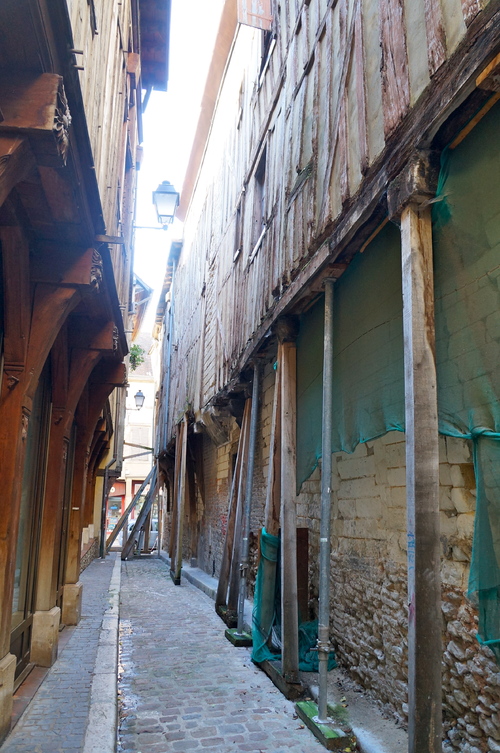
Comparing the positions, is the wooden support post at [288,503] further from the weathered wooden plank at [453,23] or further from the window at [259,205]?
the weathered wooden plank at [453,23]

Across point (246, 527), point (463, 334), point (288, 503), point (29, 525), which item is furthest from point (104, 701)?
point (463, 334)

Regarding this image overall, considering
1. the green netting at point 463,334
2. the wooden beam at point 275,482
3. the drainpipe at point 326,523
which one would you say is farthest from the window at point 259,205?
the green netting at point 463,334

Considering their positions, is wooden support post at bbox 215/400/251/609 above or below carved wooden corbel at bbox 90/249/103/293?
below

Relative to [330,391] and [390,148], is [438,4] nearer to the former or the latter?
[390,148]

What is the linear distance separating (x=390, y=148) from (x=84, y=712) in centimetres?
426

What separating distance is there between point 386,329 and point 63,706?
3.51 m

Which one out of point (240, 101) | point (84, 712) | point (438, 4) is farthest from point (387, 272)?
point (240, 101)

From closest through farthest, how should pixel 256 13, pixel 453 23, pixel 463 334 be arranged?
pixel 453 23
pixel 463 334
pixel 256 13

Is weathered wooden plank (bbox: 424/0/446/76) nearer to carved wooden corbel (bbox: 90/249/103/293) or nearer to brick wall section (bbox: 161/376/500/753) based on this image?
brick wall section (bbox: 161/376/500/753)

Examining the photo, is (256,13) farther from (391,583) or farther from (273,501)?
(391,583)

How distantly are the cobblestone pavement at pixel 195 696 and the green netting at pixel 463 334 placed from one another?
2052 millimetres

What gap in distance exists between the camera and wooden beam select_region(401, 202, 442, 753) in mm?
2652

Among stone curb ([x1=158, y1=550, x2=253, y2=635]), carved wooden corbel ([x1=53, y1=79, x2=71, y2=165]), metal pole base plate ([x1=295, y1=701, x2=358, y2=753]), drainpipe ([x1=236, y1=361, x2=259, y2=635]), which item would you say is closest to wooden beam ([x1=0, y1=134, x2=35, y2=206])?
carved wooden corbel ([x1=53, y1=79, x2=71, y2=165])

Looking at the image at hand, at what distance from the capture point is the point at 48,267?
412cm
